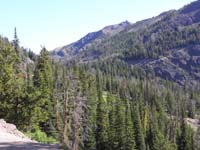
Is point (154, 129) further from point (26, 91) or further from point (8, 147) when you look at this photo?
point (8, 147)

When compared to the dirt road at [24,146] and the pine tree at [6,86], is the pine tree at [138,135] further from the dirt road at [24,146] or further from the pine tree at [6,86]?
the dirt road at [24,146]

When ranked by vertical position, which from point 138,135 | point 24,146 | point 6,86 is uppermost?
point 6,86

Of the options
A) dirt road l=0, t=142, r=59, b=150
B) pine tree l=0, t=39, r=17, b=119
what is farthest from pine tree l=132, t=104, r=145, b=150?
dirt road l=0, t=142, r=59, b=150

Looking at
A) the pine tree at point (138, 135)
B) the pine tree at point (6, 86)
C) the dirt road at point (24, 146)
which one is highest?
the pine tree at point (6, 86)

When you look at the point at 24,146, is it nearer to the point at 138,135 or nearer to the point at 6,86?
the point at 6,86

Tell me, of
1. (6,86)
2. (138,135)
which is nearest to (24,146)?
(6,86)

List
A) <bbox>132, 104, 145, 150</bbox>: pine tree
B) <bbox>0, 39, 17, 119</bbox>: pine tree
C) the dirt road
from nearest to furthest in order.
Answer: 1. the dirt road
2. <bbox>0, 39, 17, 119</bbox>: pine tree
3. <bbox>132, 104, 145, 150</bbox>: pine tree

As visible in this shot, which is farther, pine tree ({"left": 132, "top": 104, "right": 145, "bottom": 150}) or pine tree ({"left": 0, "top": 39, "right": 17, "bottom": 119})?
pine tree ({"left": 132, "top": 104, "right": 145, "bottom": 150})

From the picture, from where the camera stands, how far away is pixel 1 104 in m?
53.4

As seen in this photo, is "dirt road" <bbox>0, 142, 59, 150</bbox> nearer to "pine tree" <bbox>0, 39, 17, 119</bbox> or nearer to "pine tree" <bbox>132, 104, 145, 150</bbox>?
"pine tree" <bbox>0, 39, 17, 119</bbox>

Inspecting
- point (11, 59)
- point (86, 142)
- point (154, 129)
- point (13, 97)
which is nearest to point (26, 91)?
point (13, 97)

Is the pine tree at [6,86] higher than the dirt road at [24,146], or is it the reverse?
the pine tree at [6,86]

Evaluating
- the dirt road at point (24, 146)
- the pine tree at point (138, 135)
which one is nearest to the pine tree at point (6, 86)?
the dirt road at point (24, 146)

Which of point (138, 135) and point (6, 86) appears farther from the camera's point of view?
point (138, 135)
